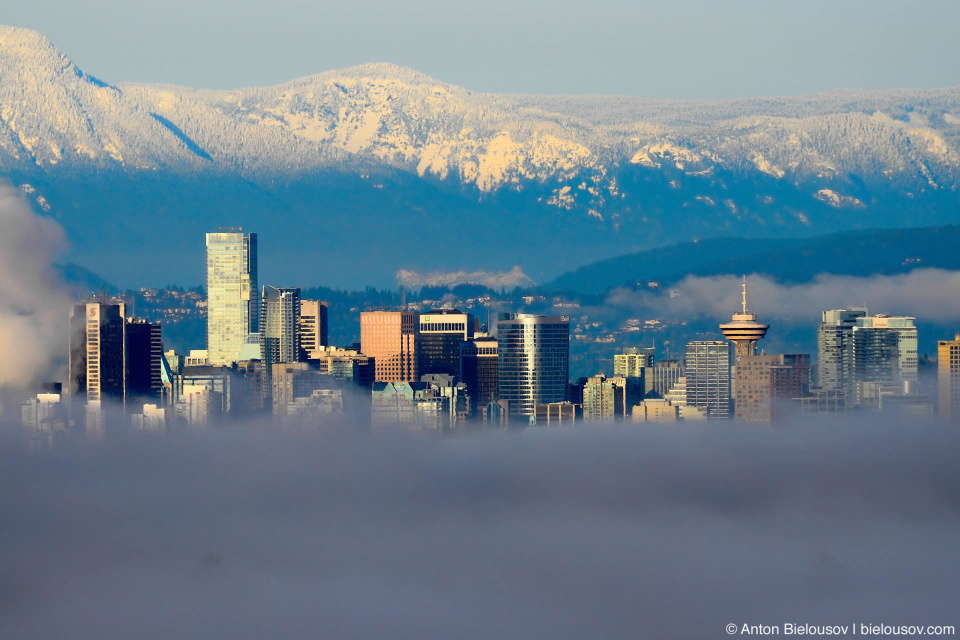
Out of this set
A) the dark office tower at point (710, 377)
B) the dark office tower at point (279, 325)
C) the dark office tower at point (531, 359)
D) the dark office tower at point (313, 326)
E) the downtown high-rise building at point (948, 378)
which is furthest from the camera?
the dark office tower at point (313, 326)

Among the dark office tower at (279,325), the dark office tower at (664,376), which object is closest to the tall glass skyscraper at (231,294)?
the dark office tower at (279,325)

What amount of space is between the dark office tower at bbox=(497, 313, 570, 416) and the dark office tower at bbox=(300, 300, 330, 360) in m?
11.2

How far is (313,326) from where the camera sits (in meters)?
135

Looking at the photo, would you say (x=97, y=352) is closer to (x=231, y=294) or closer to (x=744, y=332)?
(x=231, y=294)

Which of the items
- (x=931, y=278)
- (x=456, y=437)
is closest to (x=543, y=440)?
(x=456, y=437)

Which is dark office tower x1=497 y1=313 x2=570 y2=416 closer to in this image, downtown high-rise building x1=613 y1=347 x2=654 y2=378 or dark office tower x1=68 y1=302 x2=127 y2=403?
downtown high-rise building x1=613 y1=347 x2=654 y2=378

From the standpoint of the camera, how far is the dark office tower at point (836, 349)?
121 m

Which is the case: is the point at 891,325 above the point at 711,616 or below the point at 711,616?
above

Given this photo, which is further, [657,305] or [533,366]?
[657,305]

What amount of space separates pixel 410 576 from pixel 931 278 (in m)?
59.7

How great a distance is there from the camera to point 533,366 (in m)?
127

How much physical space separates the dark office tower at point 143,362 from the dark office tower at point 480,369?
1751cm

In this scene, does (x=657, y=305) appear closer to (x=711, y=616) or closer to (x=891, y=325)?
(x=891, y=325)

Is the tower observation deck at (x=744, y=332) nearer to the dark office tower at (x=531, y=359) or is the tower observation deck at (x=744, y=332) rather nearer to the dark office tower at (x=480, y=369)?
the dark office tower at (x=531, y=359)
